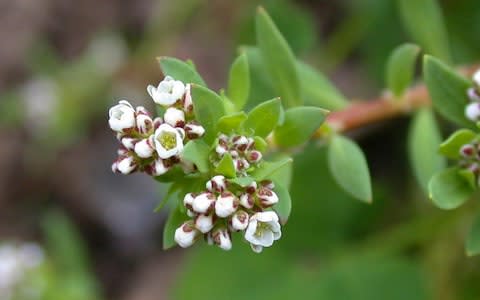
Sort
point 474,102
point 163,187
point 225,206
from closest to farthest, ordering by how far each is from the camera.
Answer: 1. point 225,206
2. point 474,102
3. point 163,187

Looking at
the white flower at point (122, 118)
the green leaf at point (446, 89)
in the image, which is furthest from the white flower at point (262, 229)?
the green leaf at point (446, 89)

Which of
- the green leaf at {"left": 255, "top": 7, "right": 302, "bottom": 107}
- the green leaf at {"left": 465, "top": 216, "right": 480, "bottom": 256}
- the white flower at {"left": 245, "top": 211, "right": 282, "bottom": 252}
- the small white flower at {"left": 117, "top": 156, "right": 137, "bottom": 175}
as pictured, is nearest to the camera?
the white flower at {"left": 245, "top": 211, "right": 282, "bottom": 252}

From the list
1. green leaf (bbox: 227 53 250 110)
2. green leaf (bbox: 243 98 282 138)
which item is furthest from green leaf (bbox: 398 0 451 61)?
green leaf (bbox: 243 98 282 138)

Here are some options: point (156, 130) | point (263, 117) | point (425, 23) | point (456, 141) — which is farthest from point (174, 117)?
point (425, 23)

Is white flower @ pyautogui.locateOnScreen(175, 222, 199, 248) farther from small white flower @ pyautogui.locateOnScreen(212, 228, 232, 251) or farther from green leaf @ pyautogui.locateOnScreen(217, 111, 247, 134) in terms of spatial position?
green leaf @ pyautogui.locateOnScreen(217, 111, 247, 134)

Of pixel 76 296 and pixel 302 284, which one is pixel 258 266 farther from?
pixel 76 296

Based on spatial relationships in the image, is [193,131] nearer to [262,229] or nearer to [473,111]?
[262,229]

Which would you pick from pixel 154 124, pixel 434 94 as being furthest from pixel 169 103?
pixel 434 94
